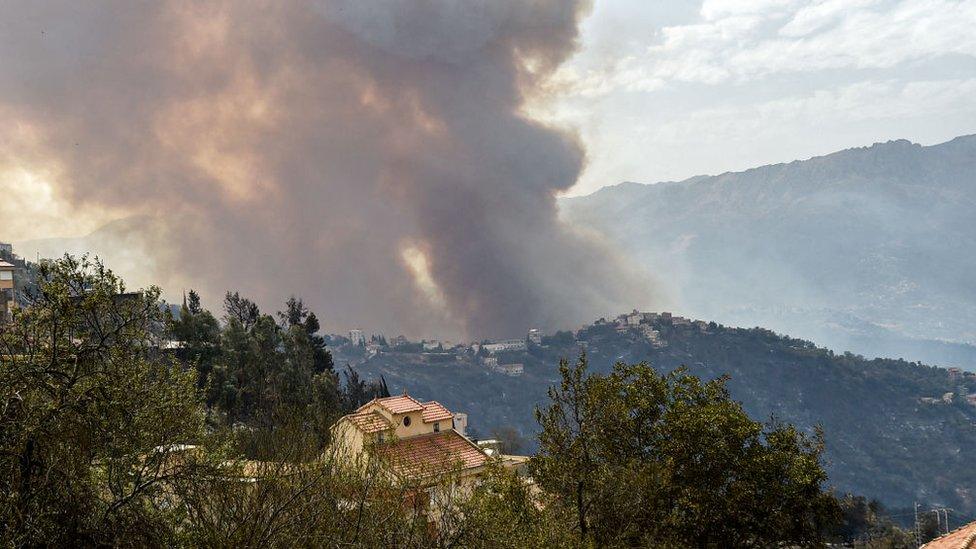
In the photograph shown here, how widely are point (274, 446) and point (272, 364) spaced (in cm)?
2183

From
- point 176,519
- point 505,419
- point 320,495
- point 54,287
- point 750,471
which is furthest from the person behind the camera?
point 505,419

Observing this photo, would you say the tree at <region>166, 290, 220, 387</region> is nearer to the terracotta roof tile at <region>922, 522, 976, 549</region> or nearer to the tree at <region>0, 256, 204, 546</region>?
the tree at <region>0, 256, 204, 546</region>

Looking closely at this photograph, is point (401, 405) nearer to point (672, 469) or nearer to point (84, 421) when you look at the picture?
point (672, 469)

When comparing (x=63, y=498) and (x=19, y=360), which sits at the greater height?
(x=19, y=360)

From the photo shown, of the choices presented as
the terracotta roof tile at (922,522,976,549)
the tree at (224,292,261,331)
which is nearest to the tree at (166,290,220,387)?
the tree at (224,292,261,331)

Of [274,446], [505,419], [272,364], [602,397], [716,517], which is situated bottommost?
[716,517]

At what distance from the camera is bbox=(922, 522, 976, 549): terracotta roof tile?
64.2 feet

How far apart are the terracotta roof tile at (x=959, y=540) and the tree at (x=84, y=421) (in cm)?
1824

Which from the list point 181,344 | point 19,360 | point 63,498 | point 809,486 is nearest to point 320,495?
point 63,498

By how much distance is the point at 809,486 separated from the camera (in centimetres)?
1747

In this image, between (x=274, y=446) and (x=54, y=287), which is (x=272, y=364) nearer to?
(x=274, y=446)

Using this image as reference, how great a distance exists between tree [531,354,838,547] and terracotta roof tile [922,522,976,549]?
A: 4.55 metres

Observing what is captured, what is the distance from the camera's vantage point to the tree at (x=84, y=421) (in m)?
8.91

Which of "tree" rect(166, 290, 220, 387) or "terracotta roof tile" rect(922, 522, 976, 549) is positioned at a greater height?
"tree" rect(166, 290, 220, 387)
